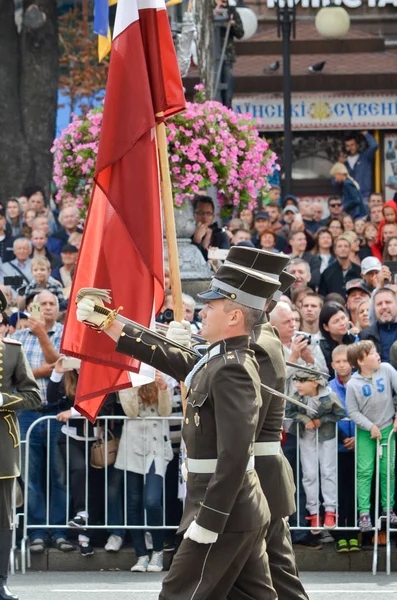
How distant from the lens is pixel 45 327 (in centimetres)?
1138

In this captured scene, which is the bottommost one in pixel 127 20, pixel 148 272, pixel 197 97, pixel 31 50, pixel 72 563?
pixel 72 563

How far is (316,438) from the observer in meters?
10.2

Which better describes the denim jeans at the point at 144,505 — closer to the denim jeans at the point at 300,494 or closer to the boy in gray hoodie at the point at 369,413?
the denim jeans at the point at 300,494

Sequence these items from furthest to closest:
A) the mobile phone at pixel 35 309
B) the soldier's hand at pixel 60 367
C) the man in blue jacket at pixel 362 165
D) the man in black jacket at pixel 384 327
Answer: the man in blue jacket at pixel 362 165 < the mobile phone at pixel 35 309 < the man in black jacket at pixel 384 327 < the soldier's hand at pixel 60 367

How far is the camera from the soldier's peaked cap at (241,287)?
247 inches

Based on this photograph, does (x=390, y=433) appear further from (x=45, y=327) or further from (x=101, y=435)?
(x=45, y=327)

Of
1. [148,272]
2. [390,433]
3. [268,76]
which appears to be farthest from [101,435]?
[268,76]

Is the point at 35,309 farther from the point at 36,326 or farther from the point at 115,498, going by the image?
the point at 115,498

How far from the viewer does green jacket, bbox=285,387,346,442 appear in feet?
33.4

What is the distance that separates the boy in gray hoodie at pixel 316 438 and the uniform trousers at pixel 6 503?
2.26 meters

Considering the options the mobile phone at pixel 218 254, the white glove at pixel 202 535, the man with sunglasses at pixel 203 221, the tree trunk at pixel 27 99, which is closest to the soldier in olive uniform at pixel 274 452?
the white glove at pixel 202 535

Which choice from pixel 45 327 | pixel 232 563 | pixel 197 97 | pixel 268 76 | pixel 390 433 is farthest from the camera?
pixel 268 76

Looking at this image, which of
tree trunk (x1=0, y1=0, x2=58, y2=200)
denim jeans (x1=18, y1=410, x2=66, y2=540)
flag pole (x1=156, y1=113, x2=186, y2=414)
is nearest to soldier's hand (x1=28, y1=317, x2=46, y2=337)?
denim jeans (x1=18, y1=410, x2=66, y2=540)

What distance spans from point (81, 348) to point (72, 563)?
9.80 feet
